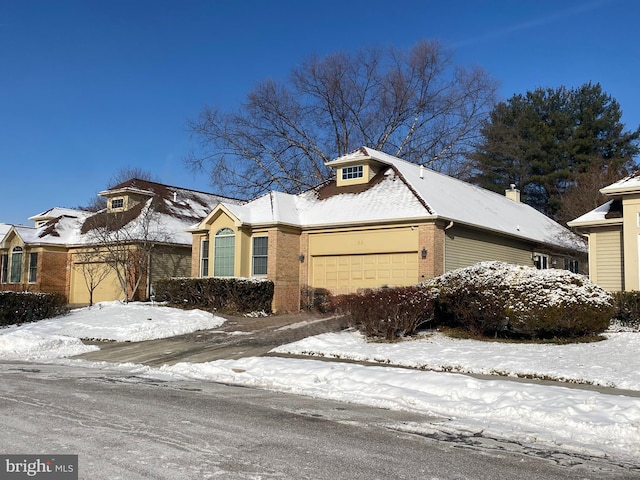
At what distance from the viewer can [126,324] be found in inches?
766

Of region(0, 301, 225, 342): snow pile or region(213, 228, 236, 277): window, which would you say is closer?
region(0, 301, 225, 342): snow pile

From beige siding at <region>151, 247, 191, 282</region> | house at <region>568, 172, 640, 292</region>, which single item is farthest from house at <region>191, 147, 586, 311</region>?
beige siding at <region>151, 247, 191, 282</region>

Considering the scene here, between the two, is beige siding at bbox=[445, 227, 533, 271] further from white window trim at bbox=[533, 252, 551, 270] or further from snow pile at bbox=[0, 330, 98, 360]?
snow pile at bbox=[0, 330, 98, 360]

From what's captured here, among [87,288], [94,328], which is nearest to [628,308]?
[94,328]

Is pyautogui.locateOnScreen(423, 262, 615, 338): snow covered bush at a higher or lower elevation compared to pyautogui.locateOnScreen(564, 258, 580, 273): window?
lower

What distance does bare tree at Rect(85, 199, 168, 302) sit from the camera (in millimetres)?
29547

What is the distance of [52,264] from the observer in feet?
107

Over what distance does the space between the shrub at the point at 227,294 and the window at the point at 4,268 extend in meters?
15.4

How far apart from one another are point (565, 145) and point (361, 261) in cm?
2695

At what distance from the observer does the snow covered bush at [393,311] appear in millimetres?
15820

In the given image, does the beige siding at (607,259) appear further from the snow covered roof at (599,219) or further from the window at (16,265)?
the window at (16,265)

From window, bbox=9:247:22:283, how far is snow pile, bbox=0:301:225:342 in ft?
42.4

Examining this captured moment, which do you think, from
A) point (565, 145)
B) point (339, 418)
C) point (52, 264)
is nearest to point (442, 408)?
point (339, 418)

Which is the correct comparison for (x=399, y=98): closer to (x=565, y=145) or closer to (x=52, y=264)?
(x=565, y=145)
